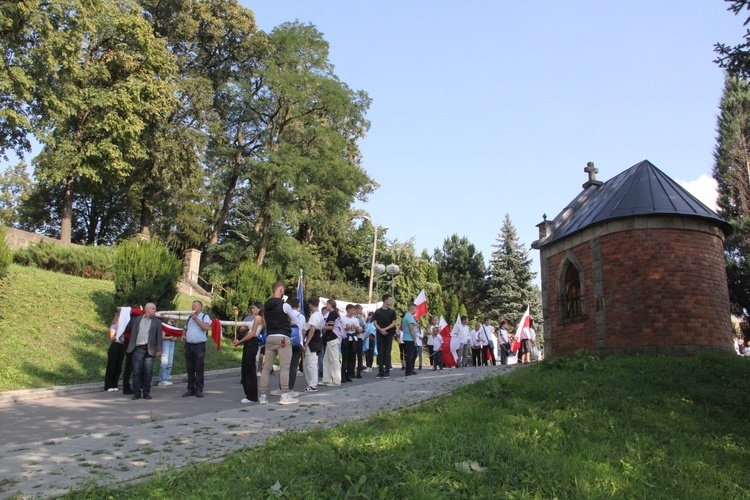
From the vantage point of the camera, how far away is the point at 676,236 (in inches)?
603

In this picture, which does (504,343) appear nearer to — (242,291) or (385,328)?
(242,291)

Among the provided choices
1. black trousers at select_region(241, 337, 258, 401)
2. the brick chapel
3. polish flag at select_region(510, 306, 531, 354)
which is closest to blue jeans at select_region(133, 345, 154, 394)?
black trousers at select_region(241, 337, 258, 401)

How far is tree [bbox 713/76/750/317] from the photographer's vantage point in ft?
112

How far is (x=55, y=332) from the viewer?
17797 millimetres

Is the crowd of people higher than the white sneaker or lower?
higher

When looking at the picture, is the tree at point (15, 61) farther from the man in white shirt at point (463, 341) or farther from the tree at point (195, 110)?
the man in white shirt at point (463, 341)

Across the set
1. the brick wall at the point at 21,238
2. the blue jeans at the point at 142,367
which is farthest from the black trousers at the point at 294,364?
the brick wall at the point at 21,238

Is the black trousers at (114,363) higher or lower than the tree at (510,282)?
lower

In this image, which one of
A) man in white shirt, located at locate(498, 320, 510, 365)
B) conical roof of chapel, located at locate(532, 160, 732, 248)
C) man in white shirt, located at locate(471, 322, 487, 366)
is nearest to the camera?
conical roof of chapel, located at locate(532, 160, 732, 248)

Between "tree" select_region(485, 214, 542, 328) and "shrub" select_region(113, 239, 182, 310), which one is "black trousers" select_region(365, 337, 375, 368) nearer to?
"shrub" select_region(113, 239, 182, 310)

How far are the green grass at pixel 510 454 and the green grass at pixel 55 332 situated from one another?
9.75 meters

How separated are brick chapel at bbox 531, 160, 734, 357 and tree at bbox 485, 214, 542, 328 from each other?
31.6m

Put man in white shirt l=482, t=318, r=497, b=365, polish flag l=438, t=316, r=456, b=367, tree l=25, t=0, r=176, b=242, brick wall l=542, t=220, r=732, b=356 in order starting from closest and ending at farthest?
brick wall l=542, t=220, r=732, b=356 → polish flag l=438, t=316, r=456, b=367 → man in white shirt l=482, t=318, r=497, b=365 → tree l=25, t=0, r=176, b=242

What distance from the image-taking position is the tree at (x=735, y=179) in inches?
1342
